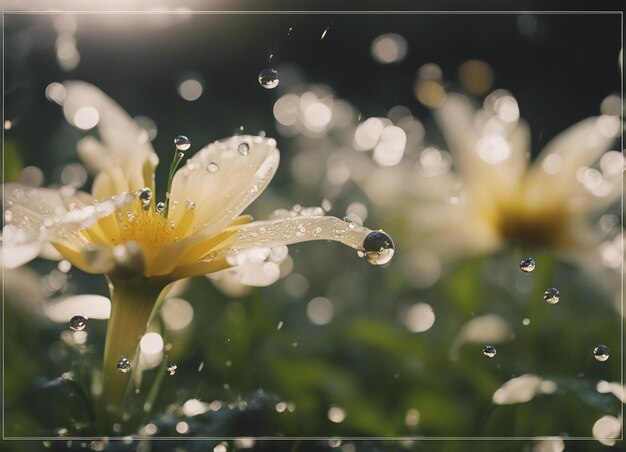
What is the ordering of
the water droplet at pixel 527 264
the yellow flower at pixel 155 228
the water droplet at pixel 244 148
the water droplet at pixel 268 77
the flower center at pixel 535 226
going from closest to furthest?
the yellow flower at pixel 155 228 → the water droplet at pixel 244 148 → the water droplet at pixel 268 77 → the water droplet at pixel 527 264 → the flower center at pixel 535 226

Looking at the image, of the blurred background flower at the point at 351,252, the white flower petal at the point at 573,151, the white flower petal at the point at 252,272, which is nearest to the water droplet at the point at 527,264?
the blurred background flower at the point at 351,252

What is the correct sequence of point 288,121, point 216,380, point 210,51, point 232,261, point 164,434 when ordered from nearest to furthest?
point 232,261, point 164,434, point 216,380, point 210,51, point 288,121

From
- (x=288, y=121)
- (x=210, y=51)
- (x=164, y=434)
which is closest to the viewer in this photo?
(x=164, y=434)

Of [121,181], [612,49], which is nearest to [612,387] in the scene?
[612,49]

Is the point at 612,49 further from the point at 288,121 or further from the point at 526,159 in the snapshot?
the point at 288,121

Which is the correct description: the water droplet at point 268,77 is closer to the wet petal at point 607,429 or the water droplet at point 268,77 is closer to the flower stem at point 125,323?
the flower stem at point 125,323
